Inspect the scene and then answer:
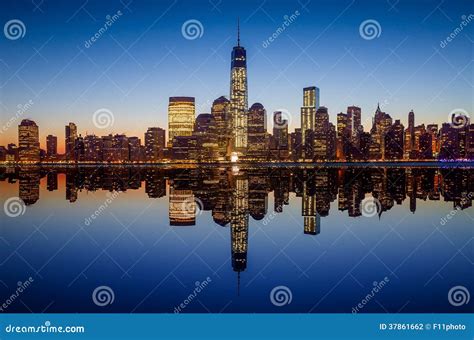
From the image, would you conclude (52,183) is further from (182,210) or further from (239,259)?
(239,259)

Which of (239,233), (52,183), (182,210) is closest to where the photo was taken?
(239,233)

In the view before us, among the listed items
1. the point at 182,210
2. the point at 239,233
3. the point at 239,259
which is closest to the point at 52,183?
the point at 182,210

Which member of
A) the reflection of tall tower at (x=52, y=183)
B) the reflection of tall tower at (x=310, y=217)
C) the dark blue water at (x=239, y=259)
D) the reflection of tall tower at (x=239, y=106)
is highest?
the reflection of tall tower at (x=239, y=106)

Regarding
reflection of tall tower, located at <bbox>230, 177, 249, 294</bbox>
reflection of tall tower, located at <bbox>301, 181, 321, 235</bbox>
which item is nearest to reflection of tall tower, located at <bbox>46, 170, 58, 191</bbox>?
reflection of tall tower, located at <bbox>230, 177, 249, 294</bbox>

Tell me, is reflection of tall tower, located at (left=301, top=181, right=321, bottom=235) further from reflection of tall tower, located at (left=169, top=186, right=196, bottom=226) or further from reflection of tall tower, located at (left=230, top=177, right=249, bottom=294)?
reflection of tall tower, located at (left=169, top=186, right=196, bottom=226)

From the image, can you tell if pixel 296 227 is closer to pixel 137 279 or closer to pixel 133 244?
pixel 133 244

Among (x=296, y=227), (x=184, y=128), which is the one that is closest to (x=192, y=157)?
(x=184, y=128)

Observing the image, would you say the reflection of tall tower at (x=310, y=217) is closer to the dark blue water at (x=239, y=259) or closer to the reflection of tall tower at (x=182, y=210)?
the dark blue water at (x=239, y=259)

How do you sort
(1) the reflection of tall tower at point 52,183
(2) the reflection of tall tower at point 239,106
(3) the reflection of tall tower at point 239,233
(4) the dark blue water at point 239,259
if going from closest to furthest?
(4) the dark blue water at point 239,259 < (3) the reflection of tall tower at point 239,233 < (1) the reflection of tall tower at point 52,183 < (2) the reflection of tall tower at point 239,106

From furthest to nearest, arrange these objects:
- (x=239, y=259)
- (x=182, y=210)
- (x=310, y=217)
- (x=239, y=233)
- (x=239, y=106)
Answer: (x=239, y=106) < (x=182, y=210) < (x=310, y=217) < (x=239, y=233) < (x=239, y=259)

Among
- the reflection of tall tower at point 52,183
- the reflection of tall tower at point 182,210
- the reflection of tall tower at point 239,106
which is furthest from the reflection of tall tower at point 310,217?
the reflection of tall tower at point 239,106

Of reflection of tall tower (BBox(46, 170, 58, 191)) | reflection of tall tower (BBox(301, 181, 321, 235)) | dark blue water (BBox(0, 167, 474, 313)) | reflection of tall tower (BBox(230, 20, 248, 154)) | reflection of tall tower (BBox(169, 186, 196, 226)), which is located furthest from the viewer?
reflection of tall tower (BBox(230, 20, 248, 154))
